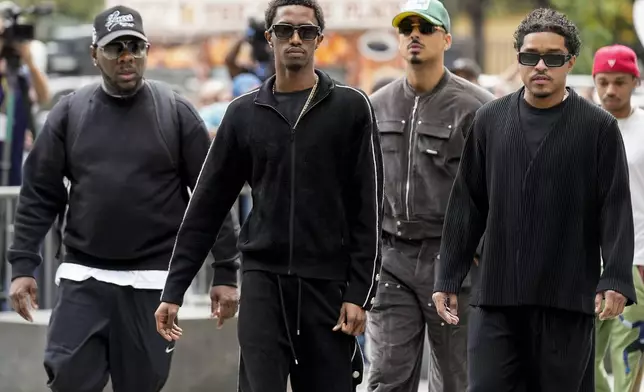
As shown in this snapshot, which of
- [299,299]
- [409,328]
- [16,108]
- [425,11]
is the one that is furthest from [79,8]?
[299,299]

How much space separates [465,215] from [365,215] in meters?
0.52

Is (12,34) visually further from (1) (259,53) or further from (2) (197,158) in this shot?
(2) (197,158)

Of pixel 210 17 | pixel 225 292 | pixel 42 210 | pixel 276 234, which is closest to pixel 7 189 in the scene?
pixel 42 210

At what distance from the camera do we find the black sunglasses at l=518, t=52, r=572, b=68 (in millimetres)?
7098

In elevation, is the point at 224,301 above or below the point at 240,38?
below

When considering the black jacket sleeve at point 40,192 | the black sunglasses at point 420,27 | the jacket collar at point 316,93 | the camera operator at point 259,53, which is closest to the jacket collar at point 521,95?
the jacket collar at point 316,93

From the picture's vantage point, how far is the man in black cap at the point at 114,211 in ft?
26.5

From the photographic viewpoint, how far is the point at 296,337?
6922mm

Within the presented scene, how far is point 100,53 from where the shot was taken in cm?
827

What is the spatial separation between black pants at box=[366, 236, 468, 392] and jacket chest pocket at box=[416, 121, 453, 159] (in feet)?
1.42

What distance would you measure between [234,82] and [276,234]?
7.32 m

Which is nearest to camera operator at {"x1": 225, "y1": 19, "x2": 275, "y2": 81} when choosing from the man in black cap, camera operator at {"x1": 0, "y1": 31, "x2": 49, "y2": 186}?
camera operator at {"x1": 0, "y1": 31, "x2": 49, "y2": 186}

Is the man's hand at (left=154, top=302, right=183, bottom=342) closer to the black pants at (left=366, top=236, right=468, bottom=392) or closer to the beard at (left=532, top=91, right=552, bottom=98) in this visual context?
the black pants at (left=366, top=236, right=468, bottom=392)

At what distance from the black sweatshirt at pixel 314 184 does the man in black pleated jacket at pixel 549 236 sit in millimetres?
521
